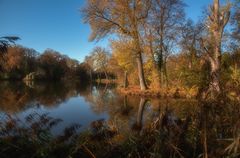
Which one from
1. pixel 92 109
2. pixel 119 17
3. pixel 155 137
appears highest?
pixel 119 17

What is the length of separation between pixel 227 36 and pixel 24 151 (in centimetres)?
1863

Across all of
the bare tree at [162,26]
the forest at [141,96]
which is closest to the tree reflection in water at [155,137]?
the forest at [141,96]

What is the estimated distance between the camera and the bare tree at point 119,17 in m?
18.5

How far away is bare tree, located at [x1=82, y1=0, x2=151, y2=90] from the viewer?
60.5ft

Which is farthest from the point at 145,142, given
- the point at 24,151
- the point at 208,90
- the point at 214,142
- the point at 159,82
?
the point at 159,82

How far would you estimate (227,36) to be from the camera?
1888 cm

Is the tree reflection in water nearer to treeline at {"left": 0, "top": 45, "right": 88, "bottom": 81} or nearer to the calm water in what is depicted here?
the calm water

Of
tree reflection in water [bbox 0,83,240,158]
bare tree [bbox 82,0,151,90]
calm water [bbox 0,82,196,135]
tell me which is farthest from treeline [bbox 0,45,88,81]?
tree reflection in water [bbox 0,83,240,158]

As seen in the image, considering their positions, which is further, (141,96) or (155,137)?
(141,96)

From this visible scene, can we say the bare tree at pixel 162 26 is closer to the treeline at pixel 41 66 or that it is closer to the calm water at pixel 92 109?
the calm water at pixel 92 109

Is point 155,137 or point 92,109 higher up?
point 155,137

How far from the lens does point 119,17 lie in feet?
61.8

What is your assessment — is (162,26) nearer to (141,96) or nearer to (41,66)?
A: (141,96)

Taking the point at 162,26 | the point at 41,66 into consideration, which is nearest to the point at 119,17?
the point at 162,26
